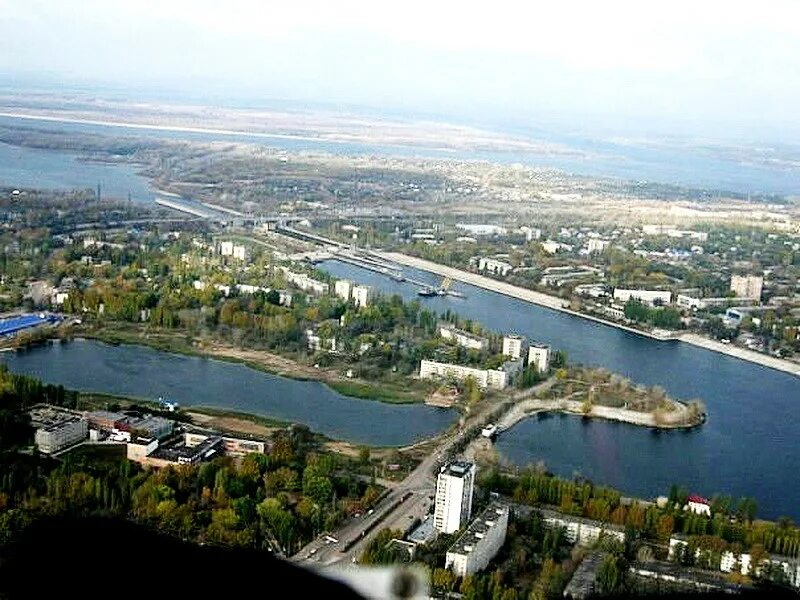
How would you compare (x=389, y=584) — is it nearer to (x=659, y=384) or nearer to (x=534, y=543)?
(x=534, y=543)

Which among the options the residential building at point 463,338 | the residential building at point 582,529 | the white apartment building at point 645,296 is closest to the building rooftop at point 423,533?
the residential building at point 582,529

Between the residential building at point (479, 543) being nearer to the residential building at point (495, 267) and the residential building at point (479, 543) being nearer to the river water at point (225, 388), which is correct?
the river water at point (225, 388)

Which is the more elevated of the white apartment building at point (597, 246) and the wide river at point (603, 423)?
the white apartment building at point (597, 246)

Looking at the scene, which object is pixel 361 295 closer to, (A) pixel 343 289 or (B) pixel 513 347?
(A) pixel 343 289

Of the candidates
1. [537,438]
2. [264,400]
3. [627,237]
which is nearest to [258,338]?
[264,400]

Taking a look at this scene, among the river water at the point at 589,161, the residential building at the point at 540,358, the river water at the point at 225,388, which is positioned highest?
the river water at the point at 589,161

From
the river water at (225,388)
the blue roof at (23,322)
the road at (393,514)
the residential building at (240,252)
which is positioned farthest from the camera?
the residential building at (240,252)

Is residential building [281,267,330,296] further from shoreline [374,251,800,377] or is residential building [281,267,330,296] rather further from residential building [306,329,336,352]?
shoreline [374,251,800,377]

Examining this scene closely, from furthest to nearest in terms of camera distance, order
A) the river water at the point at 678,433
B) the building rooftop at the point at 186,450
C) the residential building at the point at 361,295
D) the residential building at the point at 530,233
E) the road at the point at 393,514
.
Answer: the residential building at the point at 530,233 < the residential building at the point at 361,295 < the river water at the point at 678,433 < the building rooftop at the point at 186,450 < the road at the point at 393,514
